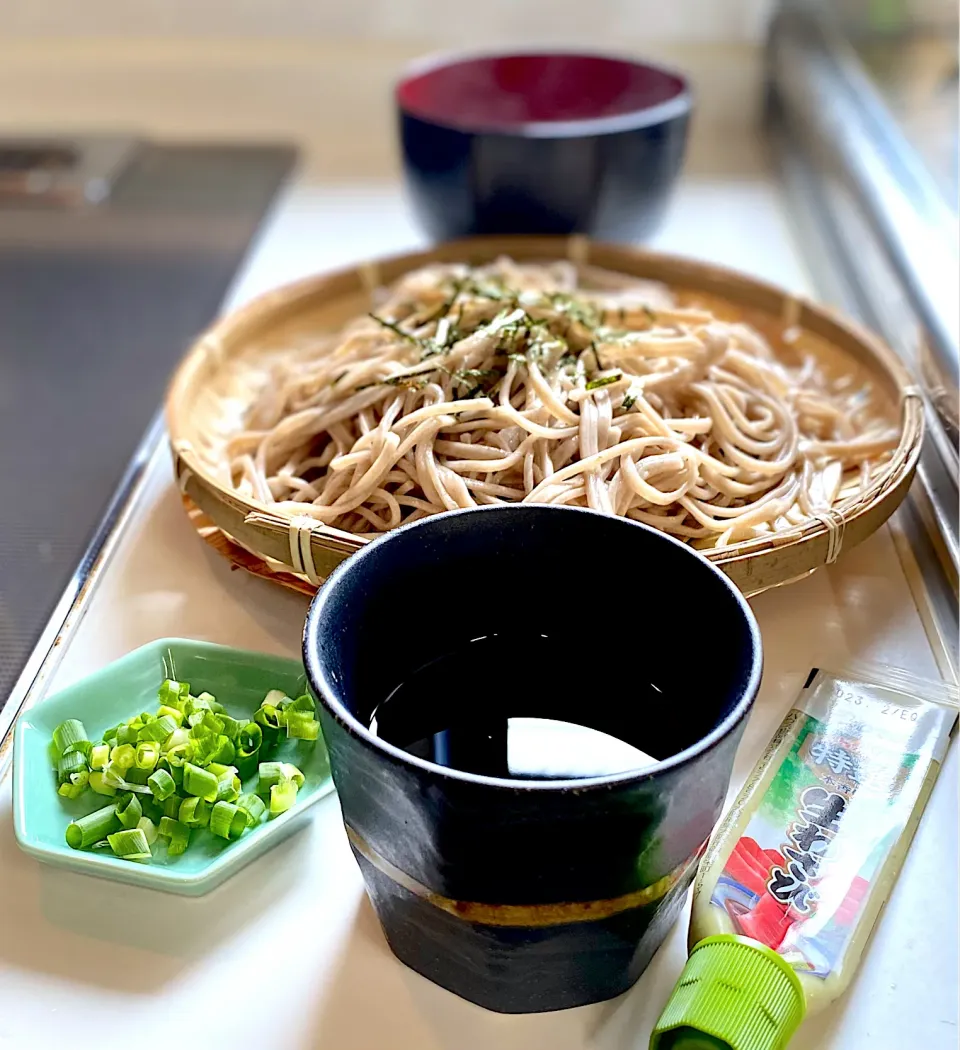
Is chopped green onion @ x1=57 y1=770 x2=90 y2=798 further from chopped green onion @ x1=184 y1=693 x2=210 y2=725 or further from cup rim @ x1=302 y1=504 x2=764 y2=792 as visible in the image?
cup rim @ x1=302 y1=504 x2=764 y2=792

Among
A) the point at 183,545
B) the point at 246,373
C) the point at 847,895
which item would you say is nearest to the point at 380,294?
the point at 246,373

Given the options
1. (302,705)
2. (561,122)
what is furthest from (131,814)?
(561,122)

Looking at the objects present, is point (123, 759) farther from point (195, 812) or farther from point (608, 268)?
point (608, 268)

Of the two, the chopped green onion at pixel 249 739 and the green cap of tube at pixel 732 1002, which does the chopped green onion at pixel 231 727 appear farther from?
the green cap of tube at pixel 732 1002

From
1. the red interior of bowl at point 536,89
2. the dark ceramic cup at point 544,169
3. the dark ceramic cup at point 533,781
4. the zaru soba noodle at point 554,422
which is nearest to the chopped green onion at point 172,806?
the dark ceramic cup at point 533,781

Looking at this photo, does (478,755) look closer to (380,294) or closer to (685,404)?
(685,404)

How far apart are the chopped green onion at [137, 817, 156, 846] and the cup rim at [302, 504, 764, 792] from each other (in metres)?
0.17

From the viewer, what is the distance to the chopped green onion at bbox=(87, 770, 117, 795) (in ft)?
2.00

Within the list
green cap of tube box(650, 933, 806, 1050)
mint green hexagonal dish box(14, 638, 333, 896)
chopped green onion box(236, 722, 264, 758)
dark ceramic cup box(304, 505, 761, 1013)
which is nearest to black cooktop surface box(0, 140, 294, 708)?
mint green hexagonal dish box(14, 638, 333, 896)

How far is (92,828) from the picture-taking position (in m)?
0.59

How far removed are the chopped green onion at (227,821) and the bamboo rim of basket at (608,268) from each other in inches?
6.9

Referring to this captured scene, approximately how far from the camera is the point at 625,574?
613 millimetres

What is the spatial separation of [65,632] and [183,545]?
122 mm

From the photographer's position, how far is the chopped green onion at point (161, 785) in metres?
0.60
